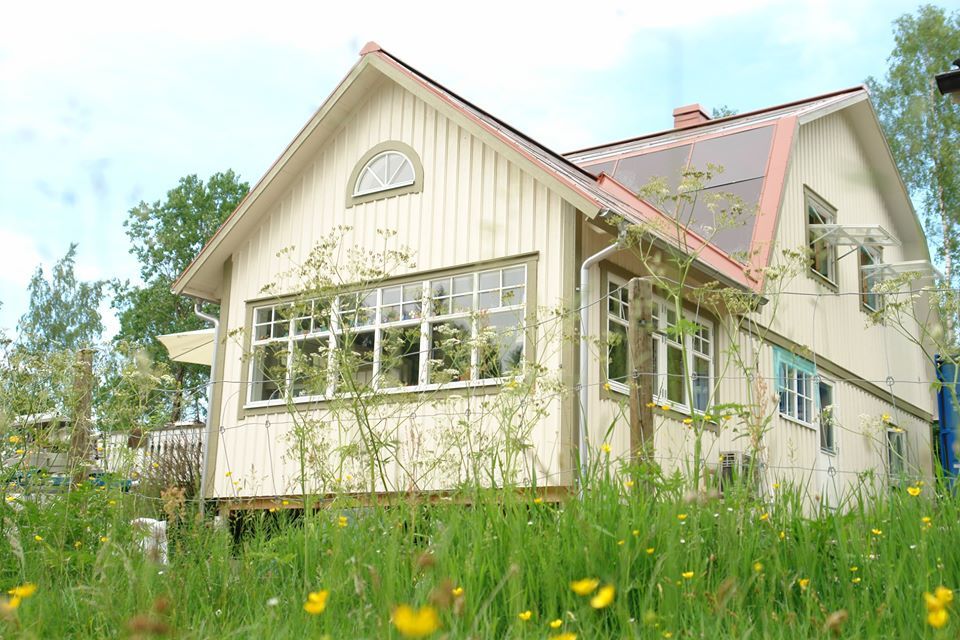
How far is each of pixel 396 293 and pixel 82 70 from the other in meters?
5.45

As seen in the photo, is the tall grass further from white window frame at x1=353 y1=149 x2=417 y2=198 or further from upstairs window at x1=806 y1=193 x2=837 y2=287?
upstairs window at x1=806 y1=193 x2=837 y2=287

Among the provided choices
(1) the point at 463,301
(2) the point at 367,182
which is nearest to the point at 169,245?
(2) the point at 367,182

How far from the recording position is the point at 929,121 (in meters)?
21.7

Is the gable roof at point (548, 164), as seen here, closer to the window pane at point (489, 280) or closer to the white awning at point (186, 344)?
the window pane at point (489, 280)

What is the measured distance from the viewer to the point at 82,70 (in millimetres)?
6086

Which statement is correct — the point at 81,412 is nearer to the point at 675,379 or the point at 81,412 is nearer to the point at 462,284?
the point at 462,284

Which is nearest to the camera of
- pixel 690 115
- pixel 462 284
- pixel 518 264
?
pixel 518 264

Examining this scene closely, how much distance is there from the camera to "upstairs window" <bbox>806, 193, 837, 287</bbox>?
1465 cm

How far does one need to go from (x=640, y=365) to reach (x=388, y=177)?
6.59 metres

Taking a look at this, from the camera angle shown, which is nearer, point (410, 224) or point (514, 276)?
point (514, 276)

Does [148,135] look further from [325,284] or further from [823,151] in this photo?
[823,151]

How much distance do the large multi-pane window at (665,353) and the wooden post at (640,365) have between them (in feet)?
10.1

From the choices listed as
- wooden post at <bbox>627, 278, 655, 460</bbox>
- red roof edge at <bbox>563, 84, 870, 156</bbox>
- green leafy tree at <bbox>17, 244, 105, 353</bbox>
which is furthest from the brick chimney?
green leafy tree at <bbox>17, 244, 105, 353</bbox>

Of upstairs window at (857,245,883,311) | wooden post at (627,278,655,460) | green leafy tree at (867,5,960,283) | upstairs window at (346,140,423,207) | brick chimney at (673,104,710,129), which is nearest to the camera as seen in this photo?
wooden post at (627,278,655,460)
